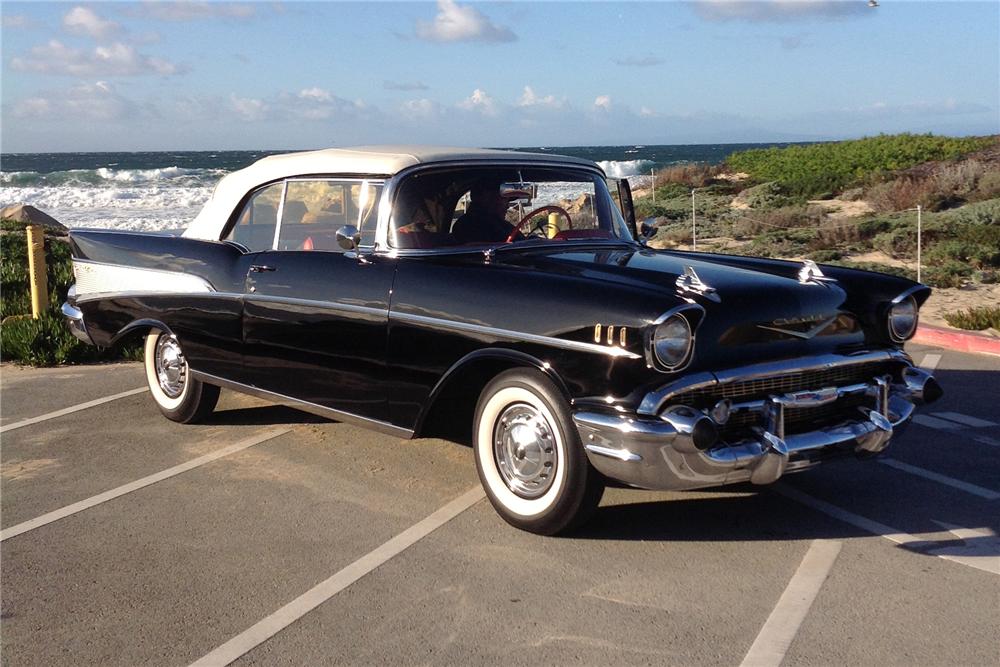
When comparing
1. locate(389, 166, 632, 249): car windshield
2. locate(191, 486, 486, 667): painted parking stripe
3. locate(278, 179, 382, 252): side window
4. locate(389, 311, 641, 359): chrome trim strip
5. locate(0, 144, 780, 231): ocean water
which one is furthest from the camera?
locate(0, 144, 780, 231): ocean water

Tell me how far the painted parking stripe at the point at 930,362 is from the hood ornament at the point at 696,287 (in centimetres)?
418

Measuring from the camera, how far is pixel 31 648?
3570mm

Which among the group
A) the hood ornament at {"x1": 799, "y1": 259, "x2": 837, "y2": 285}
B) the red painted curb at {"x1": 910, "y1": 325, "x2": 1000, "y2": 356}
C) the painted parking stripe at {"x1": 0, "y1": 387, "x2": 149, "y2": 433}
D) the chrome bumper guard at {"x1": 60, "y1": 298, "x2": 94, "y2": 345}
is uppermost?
the hood ornament at {"x1": 799, "y1": 259, "x2": 837, "y2": 285}

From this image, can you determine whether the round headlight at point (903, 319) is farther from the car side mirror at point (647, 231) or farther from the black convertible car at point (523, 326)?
the car side mirror at point (647, 231)

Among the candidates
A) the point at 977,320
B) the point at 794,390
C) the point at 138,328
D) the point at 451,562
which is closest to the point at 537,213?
the point at 794,390

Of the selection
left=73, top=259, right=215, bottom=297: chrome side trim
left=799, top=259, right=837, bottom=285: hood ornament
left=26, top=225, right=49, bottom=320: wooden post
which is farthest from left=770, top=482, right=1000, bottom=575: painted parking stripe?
left=26, top=225, right=49, bottom=320: wooden post

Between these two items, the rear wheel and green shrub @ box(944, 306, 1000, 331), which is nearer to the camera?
the rear wheel

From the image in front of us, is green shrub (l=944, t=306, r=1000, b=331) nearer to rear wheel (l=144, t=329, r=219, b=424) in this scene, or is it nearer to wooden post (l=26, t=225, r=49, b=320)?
rear wheel (l=144, t=329, r=219, b=424)

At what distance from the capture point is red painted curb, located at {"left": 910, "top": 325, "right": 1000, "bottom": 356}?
8523mm

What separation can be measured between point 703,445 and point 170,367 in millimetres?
3902

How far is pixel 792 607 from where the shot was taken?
3.74m

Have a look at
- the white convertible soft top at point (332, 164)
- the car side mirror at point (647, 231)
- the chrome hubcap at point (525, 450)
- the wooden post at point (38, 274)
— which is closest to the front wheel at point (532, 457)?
the chrome hubcap at point (525, 450)

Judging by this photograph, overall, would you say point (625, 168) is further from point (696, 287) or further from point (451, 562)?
point (451, 562)

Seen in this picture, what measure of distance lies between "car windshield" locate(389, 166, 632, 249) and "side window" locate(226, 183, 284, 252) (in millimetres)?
1014
